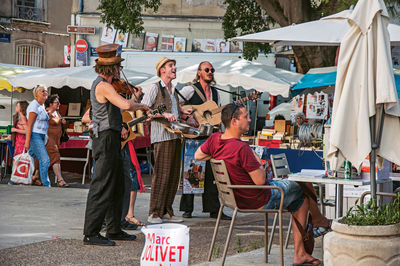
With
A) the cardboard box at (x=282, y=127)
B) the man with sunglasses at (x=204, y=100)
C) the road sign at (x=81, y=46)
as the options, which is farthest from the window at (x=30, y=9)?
the man with sunglasses at (x=204, y=100)

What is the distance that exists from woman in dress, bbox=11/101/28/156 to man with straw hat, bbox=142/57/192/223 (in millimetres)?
5386

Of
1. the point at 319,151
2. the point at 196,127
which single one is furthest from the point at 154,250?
the point at 319,151

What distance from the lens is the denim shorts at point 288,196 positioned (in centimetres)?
607

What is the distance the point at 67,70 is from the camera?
1664 cm

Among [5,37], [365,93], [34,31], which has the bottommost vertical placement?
[365,93]

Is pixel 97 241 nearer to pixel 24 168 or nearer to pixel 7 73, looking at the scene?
pixel 24 168

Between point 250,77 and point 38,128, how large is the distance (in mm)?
4643

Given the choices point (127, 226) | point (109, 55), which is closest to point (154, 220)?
point (127, 226)

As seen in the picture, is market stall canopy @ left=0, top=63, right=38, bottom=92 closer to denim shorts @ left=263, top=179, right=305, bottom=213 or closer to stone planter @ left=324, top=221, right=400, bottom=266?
denim shorts @ left=263, top=179, right=305, bottom=213

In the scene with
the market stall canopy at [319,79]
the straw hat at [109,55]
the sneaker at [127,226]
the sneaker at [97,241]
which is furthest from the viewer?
the market stall canopy at [319,79]

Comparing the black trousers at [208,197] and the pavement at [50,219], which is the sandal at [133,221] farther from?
the black trousers at [208,197]

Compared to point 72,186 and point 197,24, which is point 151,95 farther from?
point 197,24

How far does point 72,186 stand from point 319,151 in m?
4.56

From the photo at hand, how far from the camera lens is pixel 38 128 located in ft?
41.3
